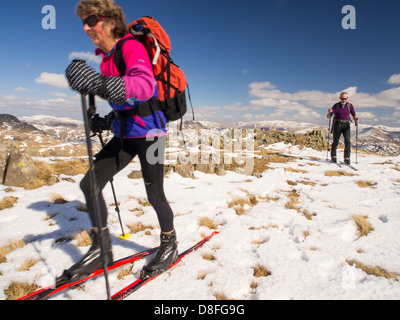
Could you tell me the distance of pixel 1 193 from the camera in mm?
6488

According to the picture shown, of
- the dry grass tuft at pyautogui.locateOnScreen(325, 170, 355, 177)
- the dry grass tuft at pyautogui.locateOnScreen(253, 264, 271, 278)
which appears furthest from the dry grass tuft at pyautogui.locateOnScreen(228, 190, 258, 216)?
the dry grass tuft at pyautogui.locateOnScreen(325, 170, 355, 177)

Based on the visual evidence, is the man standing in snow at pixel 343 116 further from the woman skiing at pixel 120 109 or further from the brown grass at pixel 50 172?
the brown grass at pixel 50 172

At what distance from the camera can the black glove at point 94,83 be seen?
187cm

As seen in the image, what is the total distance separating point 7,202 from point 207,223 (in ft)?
19.8

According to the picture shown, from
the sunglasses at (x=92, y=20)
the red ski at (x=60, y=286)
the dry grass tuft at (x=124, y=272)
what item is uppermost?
the sunglasses at (x=92, y=20)

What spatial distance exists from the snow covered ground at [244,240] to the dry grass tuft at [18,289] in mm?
76

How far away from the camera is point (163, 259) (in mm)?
3021

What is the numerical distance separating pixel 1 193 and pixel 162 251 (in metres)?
6.96

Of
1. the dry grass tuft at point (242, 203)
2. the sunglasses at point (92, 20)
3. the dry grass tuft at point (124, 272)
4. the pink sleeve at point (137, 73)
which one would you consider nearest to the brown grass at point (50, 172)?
the dry grass tuft at point (124, 272)

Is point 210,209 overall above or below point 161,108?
below

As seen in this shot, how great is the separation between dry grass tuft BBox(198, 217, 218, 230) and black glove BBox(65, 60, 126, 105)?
12.8 ft
